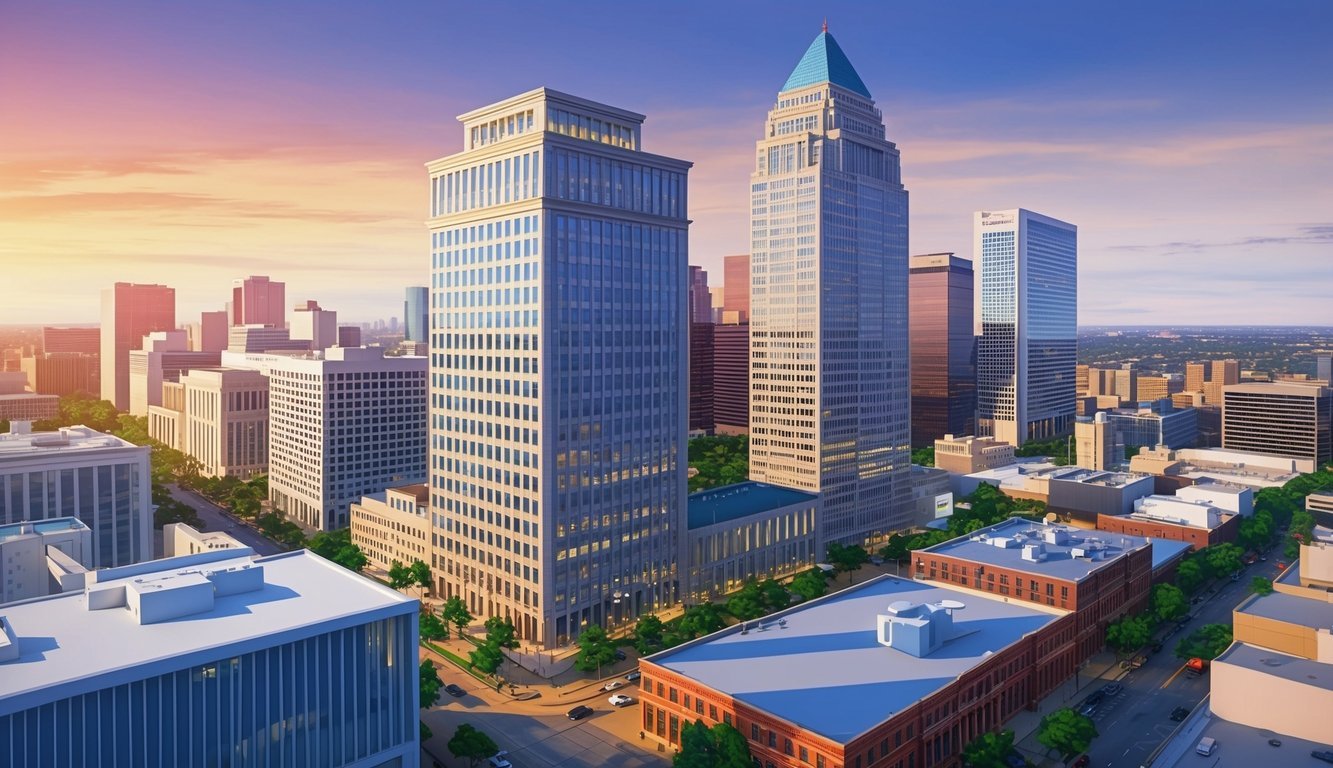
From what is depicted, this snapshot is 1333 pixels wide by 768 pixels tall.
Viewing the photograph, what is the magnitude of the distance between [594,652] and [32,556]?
60.1 meters

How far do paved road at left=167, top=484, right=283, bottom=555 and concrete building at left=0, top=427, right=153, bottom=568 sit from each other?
2542cm

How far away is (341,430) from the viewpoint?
16062cm

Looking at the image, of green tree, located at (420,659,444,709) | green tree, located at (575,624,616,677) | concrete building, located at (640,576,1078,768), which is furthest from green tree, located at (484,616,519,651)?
concrete building, located at (640,576,1078,768)

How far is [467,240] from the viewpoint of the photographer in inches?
4250

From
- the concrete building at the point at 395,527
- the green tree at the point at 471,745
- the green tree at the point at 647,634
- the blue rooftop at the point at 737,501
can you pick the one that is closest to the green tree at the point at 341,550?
the concrete building at the point at 395,527

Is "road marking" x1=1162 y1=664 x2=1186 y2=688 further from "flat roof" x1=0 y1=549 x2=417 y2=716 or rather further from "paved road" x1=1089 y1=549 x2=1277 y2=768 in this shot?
"flat roof" x1=0 y1=549 x2=417 y2=716

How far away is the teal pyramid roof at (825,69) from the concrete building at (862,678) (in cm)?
9726

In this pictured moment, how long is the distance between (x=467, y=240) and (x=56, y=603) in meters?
59.4

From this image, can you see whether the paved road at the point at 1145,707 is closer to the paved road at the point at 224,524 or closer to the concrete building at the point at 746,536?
the concrete building at the point at 746,536

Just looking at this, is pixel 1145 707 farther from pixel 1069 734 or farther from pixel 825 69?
pixel 825 69

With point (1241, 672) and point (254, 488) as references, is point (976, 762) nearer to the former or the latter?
point (1241, 672)

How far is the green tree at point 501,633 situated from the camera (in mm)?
88688

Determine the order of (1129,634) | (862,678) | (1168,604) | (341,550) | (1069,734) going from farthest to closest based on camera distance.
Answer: (341,550), (1168,604), (1129,634), (862,678), (1069,734)

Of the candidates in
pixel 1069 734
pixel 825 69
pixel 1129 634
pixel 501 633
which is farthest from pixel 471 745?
pixel 825 69
